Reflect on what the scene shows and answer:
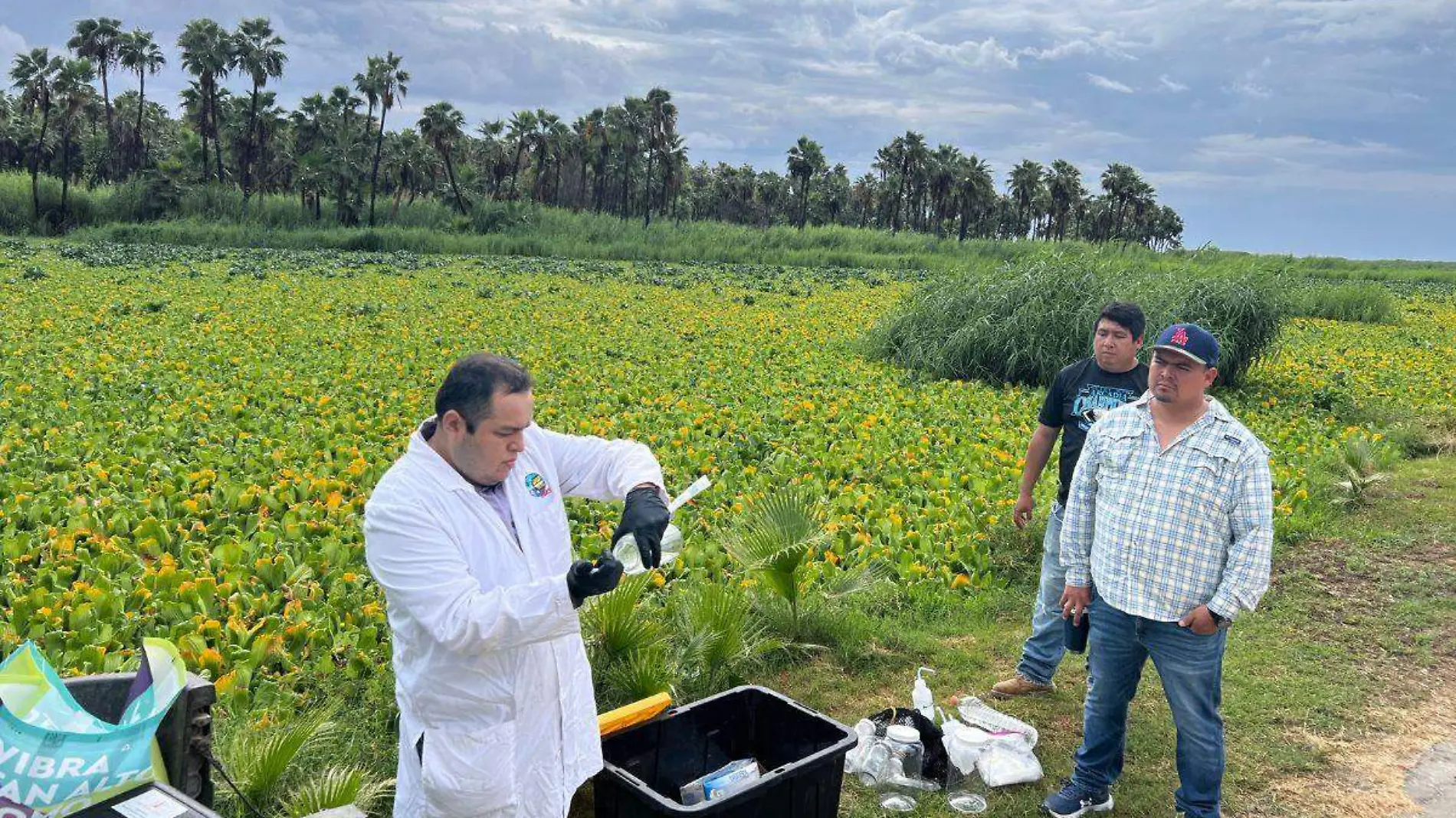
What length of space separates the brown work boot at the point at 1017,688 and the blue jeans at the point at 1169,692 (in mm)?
1004

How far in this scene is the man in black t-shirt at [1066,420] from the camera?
4648 millimetres

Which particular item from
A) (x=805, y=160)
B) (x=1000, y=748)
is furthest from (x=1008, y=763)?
(x=805, y=160)

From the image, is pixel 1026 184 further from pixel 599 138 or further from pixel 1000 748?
pixel 1000 748

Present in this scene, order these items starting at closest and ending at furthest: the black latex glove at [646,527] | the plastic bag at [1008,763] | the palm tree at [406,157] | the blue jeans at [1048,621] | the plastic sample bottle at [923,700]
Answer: the black latex glove at [646,527], the plastic bag at [1008,763], the plastic sample bottle at [923,700], the blue jeans at [1048,621], the palm tree at [406,157]

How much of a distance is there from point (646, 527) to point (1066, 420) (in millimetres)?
2844

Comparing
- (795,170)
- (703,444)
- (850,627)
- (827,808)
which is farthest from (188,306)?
(795,170)

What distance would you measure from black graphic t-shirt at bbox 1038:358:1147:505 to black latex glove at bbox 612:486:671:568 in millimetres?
2524

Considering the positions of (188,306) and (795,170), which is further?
(795,170)

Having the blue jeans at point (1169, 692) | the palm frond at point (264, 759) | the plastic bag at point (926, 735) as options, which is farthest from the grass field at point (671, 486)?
the blue jeans at point (1169, 692)

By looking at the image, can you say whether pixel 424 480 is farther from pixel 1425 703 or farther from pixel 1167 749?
pixel 1425 703

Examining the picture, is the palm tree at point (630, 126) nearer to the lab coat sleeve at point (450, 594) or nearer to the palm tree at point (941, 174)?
the palm tree at point (941, 174)

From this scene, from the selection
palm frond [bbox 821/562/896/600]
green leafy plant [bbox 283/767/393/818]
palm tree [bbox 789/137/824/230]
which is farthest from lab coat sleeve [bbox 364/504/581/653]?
palm tree [bbox 789/137/824/230]

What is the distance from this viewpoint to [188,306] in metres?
16.8

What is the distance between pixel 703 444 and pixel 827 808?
19.0 feet
